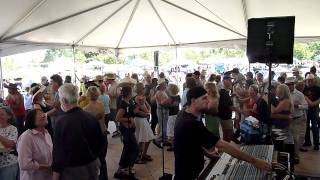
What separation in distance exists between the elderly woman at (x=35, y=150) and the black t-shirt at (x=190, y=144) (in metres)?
1.27

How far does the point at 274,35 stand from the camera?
4480 mm

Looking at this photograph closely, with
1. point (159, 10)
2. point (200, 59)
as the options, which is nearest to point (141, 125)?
point (159, 10)

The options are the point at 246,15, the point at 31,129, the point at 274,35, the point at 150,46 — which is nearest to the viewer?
the point at 31,129

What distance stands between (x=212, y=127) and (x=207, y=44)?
217 inches

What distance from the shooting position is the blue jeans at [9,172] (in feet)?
12.0

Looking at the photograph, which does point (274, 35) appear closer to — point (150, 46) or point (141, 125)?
point (141, 125)

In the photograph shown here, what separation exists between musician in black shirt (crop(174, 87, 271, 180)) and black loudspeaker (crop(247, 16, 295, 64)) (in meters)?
2.16

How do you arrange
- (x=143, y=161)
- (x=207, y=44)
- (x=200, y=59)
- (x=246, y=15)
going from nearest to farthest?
(x=143, y=161) < (x=246, y=15) < (x=207, y=44) < (x=200, y=59)

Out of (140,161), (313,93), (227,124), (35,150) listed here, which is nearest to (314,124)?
(313,93)

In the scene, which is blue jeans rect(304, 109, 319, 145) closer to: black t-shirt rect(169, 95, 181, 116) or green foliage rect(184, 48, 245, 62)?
black t-shirt rect(169, 95, 181, 116)

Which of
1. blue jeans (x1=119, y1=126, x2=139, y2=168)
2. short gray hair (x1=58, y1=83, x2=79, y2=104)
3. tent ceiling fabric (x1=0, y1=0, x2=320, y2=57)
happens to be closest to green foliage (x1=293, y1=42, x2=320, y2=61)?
tent ceiling fabric (x1=0, y1=0, x2=320, y2=57)

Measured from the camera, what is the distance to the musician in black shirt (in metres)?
2.62

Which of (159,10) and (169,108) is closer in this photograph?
(169,108)

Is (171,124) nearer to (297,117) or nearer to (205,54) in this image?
(297,117)
